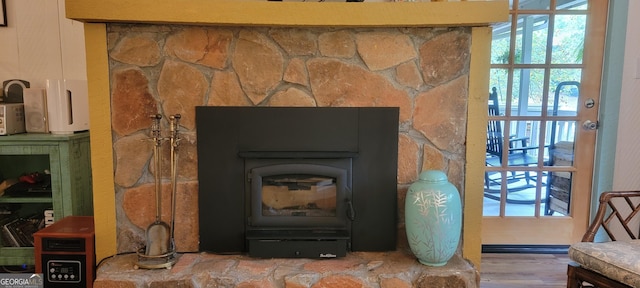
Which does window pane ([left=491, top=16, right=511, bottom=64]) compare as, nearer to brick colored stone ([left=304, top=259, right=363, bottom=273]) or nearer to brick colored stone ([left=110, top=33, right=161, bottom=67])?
brick colored stone ([left=304, top=259, right=363, bottom=273])

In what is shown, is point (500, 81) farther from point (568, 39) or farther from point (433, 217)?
point (433, 217)

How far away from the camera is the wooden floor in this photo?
8.14 feet

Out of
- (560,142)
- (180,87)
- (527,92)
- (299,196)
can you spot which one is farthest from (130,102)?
(560,142)

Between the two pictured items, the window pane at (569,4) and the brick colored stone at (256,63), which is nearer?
the brick colored stone at (256,63)

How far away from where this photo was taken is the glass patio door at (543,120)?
2.79 m

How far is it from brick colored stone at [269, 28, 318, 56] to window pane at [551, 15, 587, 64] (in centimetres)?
164

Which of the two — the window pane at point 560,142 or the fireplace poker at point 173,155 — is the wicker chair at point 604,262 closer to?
the window pane at point 560,142

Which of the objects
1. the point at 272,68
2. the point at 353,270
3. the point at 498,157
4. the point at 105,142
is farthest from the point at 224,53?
the point at 498,157

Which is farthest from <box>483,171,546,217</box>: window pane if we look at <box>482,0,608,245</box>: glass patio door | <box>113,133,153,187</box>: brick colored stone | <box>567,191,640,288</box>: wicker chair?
<box>113,133,153,187</box>: brick colored stone

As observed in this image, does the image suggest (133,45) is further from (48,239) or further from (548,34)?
(548,34)

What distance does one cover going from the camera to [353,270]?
1986 mm

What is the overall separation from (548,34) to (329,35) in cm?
155

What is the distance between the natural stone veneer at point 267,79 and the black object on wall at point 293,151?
0.05 m

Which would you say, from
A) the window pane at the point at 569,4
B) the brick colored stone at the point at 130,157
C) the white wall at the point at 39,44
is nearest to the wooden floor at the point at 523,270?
the window pane at the point at 569,4
